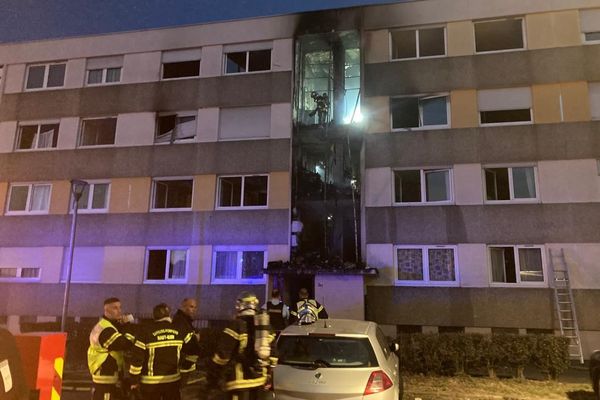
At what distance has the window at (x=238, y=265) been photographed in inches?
594

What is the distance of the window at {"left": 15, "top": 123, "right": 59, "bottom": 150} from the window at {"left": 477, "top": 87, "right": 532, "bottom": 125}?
53.6 ft

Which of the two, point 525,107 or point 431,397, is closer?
point 431,397

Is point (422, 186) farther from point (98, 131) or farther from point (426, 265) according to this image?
point (98, 131)

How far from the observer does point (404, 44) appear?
15.9 meters

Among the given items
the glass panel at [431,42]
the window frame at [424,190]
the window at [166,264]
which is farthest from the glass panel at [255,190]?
the glass panel at [431,42]

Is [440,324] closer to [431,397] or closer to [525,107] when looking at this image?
[431,397]

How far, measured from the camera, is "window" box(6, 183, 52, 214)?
17.2m

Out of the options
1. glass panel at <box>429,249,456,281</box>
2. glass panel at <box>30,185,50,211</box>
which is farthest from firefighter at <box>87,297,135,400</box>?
glass panel at <box>30,185,50,211</box>

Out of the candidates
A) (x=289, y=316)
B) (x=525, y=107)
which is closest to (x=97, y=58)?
(x=289, y=316)

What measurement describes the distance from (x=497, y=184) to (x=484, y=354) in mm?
6500

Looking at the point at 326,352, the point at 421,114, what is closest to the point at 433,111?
the point at 421,114

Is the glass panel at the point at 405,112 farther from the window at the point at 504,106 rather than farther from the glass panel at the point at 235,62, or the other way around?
the glass panel at the point at 235,62

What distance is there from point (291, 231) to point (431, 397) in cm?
789

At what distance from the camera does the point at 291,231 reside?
591 inches
